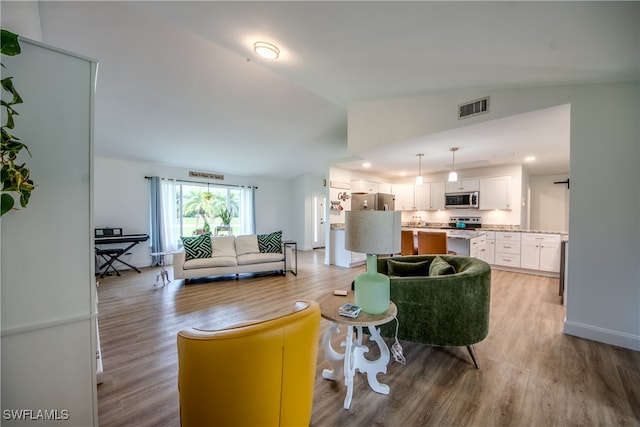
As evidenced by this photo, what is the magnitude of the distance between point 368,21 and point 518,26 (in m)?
1.04

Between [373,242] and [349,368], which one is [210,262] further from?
[373,242]

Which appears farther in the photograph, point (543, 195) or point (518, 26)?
point (543, 195)

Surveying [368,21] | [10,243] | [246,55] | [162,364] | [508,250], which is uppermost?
[246,55]

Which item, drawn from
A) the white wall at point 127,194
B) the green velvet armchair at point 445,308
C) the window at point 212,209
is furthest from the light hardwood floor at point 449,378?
the window at point 212,209

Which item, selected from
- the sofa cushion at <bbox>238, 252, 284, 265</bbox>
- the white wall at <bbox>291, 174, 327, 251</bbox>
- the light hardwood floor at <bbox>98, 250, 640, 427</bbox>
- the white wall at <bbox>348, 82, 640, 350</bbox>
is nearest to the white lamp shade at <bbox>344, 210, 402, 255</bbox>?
the light hardwood floor at <bbox>98, 250, 640, 427</bbox>

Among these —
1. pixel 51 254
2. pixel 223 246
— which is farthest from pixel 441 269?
pixel 223 246

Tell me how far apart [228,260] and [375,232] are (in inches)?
151

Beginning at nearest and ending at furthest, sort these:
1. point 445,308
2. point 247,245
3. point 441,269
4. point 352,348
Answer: point 352,348 → point 445,308 → point 441,269 → point 247,245

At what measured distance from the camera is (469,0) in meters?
1.55

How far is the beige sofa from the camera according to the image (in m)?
4.42

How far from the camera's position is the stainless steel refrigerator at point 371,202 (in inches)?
235

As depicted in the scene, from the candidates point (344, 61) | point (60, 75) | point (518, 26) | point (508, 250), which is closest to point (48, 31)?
point (60, 75)

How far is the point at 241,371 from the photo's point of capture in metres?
0.99

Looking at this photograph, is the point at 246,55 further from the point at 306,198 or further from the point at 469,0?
the point at 306,198
